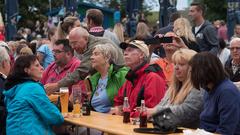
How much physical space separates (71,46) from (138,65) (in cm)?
151

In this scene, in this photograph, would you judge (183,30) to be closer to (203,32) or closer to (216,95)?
(203,32)

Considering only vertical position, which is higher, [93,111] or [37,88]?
[37,88]

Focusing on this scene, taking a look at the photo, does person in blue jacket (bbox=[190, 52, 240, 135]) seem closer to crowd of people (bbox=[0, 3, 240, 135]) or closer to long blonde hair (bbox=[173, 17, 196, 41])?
crowd of people (bbox=[0, 3, 240, 135])

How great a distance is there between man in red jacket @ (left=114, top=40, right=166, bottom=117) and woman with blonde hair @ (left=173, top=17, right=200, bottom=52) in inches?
44.9

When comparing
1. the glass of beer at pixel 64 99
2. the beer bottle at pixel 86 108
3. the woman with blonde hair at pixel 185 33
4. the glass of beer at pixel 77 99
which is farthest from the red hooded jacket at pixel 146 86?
the woman with blonde hair at pixel 185 33

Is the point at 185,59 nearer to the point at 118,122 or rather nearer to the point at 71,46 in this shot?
the point at 118,122

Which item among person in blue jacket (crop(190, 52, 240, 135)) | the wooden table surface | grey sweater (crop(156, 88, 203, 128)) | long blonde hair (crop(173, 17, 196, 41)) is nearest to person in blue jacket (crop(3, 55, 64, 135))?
the wooden table surface

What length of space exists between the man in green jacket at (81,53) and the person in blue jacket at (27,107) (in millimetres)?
1202

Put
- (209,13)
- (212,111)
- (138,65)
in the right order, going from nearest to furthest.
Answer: (212,111), (138,65), (209,13)

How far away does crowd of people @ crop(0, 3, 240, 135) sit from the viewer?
5.07m

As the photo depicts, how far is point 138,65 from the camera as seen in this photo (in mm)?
6285

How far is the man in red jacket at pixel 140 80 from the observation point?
6.04 metres

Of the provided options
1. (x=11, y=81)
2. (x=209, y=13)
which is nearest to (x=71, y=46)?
(x=11, y=81)

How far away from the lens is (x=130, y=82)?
21.0 ft
